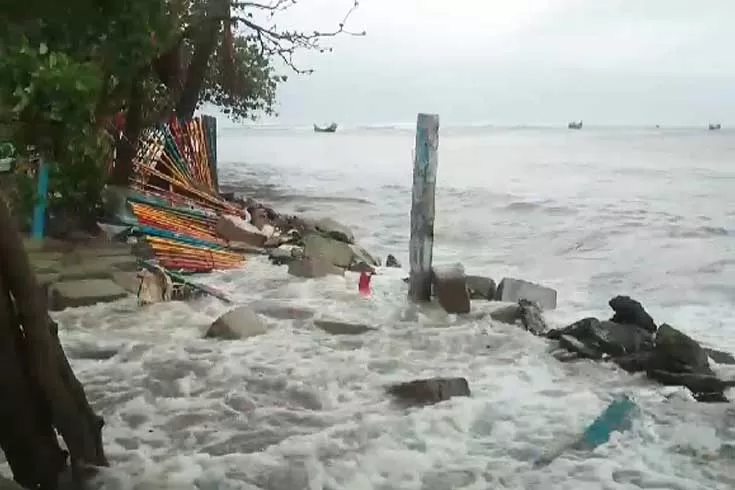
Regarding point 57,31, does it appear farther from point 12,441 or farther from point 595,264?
point 595,264

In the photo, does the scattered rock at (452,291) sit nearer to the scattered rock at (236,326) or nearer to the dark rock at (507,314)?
the dark rock at (507,314)

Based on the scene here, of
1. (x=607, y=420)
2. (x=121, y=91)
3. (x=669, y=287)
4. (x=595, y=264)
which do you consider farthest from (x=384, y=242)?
(x=607, y=420)

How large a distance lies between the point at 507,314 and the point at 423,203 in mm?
1109

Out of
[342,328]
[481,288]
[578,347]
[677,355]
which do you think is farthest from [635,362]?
[481,288]

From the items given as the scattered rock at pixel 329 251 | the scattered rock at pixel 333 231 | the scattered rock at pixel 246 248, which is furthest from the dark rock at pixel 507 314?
the scattered rock at pixel 333 231

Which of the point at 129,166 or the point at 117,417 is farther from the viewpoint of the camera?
the point at 129,166

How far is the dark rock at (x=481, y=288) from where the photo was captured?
272 inches

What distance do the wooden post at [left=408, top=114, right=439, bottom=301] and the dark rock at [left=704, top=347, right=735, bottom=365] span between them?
6.59ft

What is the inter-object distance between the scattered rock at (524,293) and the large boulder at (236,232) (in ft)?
9.32

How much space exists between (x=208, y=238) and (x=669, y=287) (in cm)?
472

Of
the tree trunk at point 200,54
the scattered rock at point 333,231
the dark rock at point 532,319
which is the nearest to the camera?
the dark rock at point 532,319

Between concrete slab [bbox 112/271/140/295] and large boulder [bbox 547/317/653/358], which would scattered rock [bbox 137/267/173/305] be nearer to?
concrete slab [bbox 112/271/140/295]

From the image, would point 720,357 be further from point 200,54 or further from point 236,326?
point 200,54

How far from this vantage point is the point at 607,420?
3.95m
